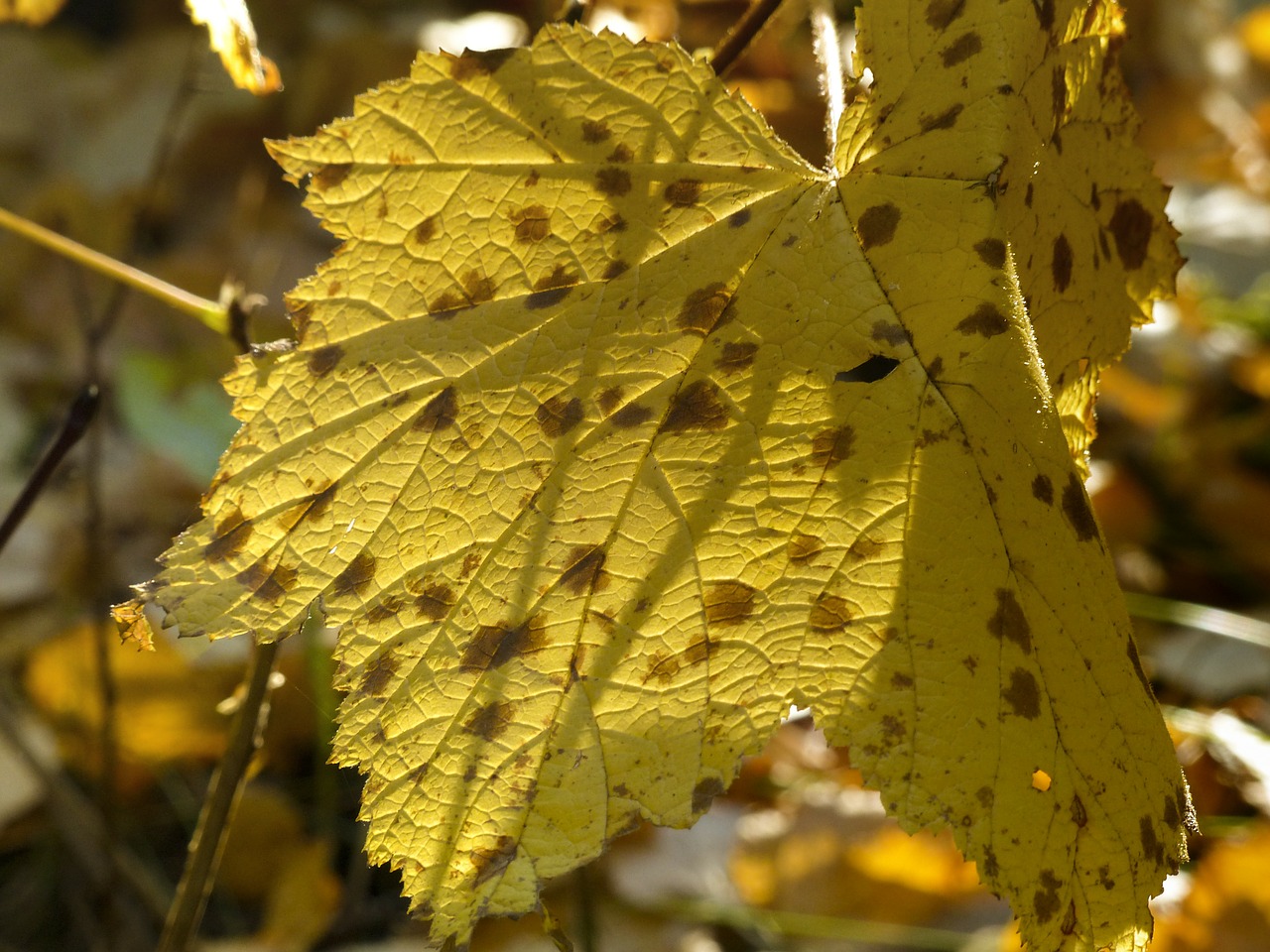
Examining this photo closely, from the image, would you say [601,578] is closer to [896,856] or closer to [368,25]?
[896,856]

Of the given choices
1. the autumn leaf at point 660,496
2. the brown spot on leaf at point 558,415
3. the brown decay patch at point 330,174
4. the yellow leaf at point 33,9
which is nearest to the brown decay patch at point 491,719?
the autumn leaf at point 660,496

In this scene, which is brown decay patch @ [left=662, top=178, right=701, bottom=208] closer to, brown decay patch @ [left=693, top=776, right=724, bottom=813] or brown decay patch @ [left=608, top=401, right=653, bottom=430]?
brown decay patch @ [left=608, top=401, right=653, bottom=430]

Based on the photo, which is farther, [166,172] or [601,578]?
[166,172]

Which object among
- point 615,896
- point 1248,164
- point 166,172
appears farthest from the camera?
point 1248,164

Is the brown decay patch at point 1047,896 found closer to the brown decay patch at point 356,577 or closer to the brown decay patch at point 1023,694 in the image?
the brown decay patch at point 1023,694

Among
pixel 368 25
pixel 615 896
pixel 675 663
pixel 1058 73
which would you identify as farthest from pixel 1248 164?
pixel 675 663

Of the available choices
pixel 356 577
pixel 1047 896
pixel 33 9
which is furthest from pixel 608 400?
pixel 33 9
